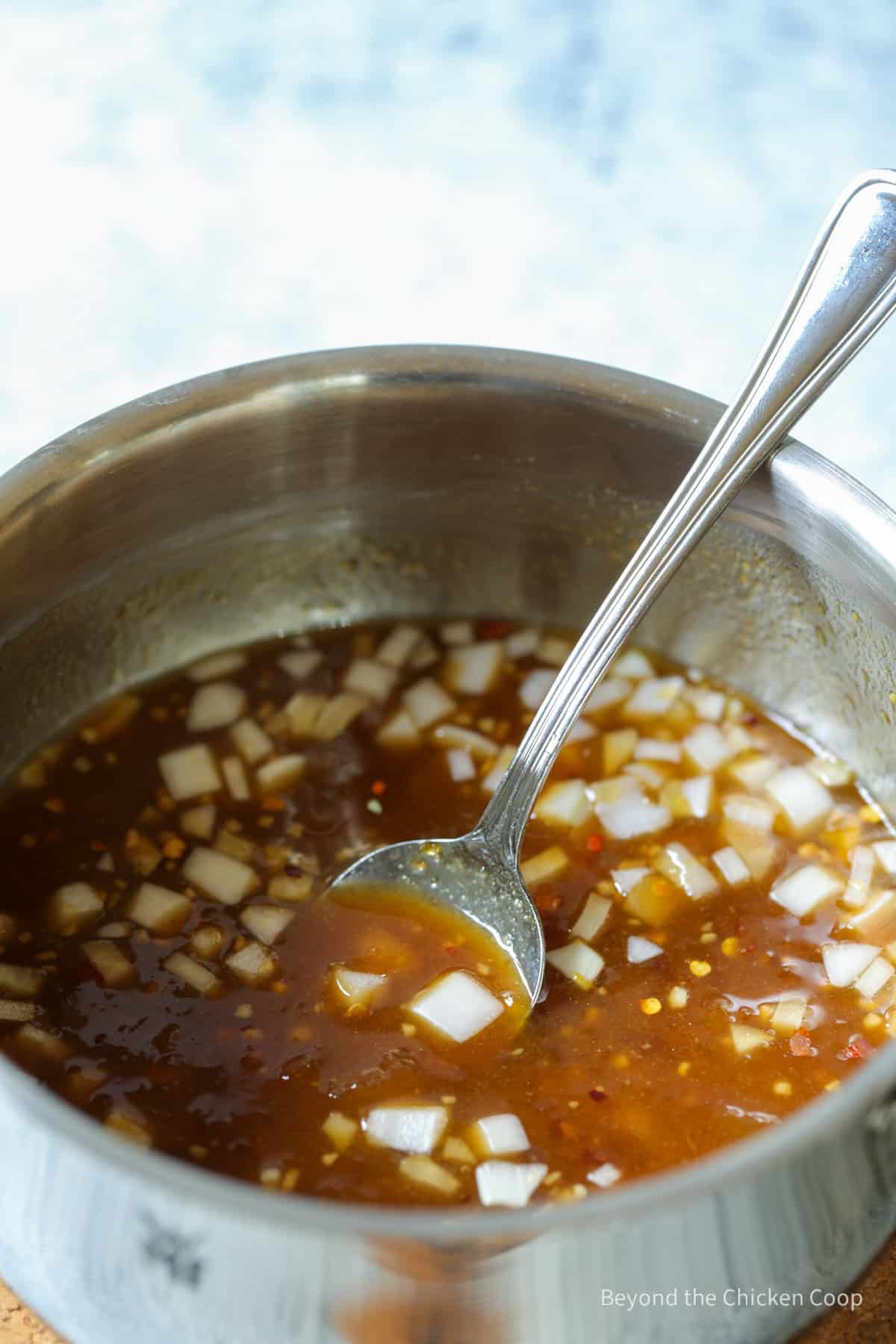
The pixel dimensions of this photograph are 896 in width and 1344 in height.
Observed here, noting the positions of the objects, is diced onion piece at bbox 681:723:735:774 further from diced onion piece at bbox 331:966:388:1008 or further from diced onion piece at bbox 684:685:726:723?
diced onion piece at bbox 331:966:388:1008

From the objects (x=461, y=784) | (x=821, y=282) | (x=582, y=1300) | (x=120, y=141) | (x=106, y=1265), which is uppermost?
(x=821, y=282)

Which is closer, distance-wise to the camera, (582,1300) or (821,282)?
(582,1300)

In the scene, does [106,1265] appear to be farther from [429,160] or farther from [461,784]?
[429,160]

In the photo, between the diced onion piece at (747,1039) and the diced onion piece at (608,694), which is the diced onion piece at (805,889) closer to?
the diced onion piece at (747,1039)

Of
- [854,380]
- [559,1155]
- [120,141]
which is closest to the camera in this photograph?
[559,1155]

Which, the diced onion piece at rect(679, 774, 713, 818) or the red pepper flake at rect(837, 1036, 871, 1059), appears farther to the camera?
the diced onion piece at rect(679, 774, 713, 818)

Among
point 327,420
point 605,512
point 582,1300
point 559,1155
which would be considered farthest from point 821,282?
point 582,1300

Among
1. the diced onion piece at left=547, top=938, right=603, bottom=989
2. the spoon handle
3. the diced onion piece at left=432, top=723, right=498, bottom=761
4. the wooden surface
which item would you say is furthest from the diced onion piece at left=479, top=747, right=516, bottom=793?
the wooden surface

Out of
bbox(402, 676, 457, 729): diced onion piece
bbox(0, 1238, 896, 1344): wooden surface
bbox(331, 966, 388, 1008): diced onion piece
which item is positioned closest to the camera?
bbox(0, 1238, 896, 1344): wooden surface
